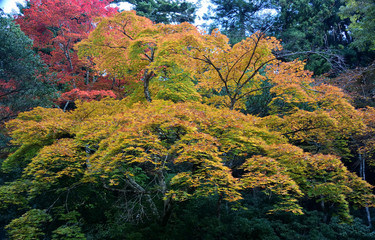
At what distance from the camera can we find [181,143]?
14.7ft

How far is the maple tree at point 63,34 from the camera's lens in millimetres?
12484

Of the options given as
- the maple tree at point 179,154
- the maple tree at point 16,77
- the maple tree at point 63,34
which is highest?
the maple tree at point 63,34

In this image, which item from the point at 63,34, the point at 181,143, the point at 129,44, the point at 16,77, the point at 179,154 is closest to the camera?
the point at 181,143

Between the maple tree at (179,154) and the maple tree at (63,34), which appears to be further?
the maple tree at (63,34)

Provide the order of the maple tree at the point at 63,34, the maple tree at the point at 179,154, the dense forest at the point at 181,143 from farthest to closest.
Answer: the maple tree at the point at 63,34
the dense forest at the point at 181,143
the maple tree at the point at 179,154

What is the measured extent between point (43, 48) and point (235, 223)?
13.8 meters

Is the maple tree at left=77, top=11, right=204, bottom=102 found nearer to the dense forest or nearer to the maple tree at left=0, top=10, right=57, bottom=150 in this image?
the dense forest

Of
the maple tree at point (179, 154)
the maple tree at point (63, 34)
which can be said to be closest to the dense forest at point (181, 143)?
the maple tree at point (179, 154)

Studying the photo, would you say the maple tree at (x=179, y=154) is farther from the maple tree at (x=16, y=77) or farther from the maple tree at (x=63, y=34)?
the maple tree at (x=63, y=34)

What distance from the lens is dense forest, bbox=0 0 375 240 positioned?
4.75 metres

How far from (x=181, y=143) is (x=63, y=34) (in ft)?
38.0

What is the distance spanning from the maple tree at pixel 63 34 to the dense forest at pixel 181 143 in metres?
1.19

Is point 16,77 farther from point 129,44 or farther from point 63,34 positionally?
point 63,34

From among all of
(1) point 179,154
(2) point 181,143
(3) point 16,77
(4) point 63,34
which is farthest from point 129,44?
(4) point 63,34
